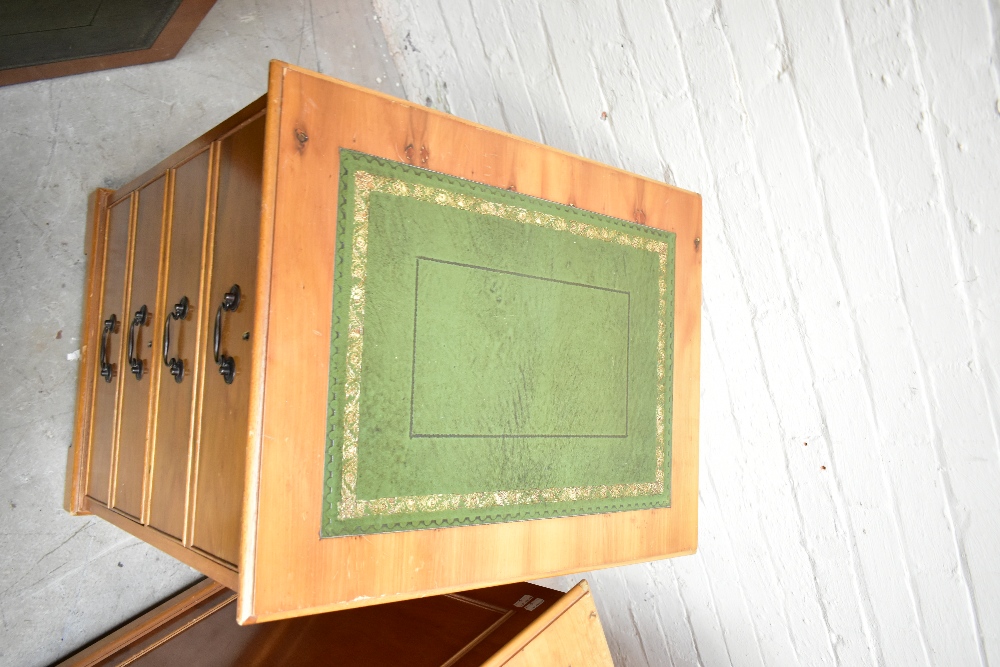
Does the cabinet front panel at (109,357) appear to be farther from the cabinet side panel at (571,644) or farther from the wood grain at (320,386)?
the cabinet side panel at (571,644)

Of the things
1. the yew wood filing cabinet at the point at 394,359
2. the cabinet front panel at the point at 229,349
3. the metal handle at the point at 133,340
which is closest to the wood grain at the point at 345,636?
the yew wood filing cabinet at the point at 394,359

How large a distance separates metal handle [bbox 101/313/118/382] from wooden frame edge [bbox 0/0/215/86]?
638 mm

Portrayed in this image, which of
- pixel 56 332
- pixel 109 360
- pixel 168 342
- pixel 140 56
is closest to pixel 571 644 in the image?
pixel 168 342

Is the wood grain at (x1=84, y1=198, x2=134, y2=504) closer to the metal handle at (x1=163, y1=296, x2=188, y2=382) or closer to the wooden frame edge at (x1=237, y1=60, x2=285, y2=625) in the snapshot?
the metal handle at (x1=163, y1=296, x2=188, y2=382)

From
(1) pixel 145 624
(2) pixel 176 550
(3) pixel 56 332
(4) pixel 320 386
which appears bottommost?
(1) pixel 145 624

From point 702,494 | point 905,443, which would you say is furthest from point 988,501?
point 702,494

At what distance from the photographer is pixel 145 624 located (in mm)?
1799

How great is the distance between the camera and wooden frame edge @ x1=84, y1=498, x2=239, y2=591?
40.7 inches

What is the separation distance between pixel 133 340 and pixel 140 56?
88 cm

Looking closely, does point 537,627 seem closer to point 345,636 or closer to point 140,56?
point 345,636

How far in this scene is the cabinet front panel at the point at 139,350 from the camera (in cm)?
140

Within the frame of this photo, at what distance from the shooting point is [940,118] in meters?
1.27

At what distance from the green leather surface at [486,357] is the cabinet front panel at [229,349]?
131 millimetres

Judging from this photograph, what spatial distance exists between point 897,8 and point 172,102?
178cm
